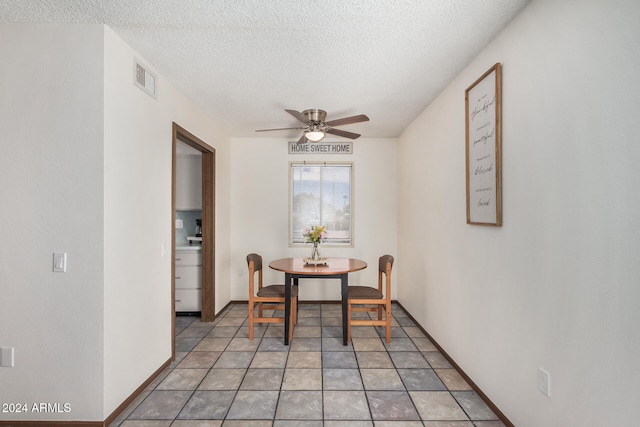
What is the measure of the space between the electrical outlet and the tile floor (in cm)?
53

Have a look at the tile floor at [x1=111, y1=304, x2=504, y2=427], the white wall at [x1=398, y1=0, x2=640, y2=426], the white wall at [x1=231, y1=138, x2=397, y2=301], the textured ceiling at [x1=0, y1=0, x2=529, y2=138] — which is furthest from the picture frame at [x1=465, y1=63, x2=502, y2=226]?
the white wall at [x1=231, y1=138, x2=397, y2=301]

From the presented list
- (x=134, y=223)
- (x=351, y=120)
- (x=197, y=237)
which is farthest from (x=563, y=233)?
(x=197, y=237)

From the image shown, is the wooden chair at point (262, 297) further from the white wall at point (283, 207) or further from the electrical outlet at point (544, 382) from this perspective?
the electrical outlet at point (544, 382)

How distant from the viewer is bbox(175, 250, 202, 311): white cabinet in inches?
157

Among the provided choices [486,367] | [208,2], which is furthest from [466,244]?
[208,2]

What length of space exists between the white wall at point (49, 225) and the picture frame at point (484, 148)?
255 centimetres

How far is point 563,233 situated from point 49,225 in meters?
2.92

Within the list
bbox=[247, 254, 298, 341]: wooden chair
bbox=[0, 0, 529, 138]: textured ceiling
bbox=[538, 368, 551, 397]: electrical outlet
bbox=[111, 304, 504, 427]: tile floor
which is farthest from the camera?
bbox=[247, 254, 298, 341]: wooden chair

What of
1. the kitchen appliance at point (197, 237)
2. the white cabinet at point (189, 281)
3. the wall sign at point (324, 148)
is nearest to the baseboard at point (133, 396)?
the white cabinet at point (189, 281)

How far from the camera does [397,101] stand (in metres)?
3.15

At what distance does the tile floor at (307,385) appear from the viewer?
1988mm

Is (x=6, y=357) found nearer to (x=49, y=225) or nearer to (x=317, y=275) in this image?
Answer: (x=49, y=225)

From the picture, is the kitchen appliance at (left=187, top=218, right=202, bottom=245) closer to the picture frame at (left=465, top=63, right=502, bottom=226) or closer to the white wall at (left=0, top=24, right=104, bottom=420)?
the white wall at (left=0, top=24, right=104, bottom=420)

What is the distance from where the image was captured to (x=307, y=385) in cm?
238
